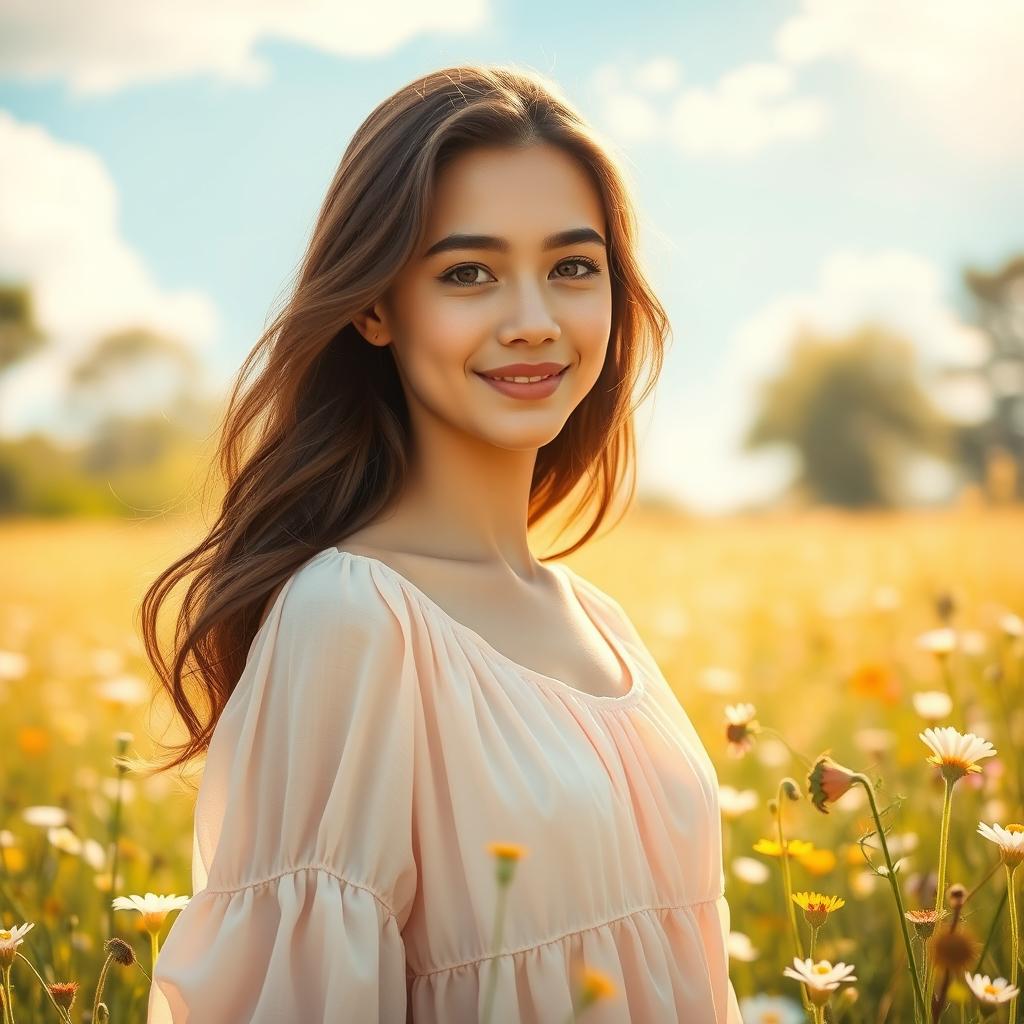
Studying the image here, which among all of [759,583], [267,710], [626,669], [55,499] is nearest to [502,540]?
[626,669]

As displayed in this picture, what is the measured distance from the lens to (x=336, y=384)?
6.31 ft

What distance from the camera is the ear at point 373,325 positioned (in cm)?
183

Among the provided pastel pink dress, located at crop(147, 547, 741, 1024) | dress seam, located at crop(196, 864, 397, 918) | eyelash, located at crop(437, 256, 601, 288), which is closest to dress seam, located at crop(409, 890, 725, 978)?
pastel pink dress, located at crop(147, 547, 741, 1024)

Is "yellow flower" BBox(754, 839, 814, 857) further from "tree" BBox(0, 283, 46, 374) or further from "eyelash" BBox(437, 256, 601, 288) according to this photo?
"tree" BBox(0, 283, 46, 374)

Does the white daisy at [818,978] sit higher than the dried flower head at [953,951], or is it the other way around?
the dried flower head at [953,951]

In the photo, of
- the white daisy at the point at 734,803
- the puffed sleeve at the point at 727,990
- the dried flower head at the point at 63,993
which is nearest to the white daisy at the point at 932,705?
the white daisy at the point at 734,803

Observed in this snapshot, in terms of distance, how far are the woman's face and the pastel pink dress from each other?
→ 309mm

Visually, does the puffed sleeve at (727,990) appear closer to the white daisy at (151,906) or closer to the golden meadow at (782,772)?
the golden meadow at (782,772)

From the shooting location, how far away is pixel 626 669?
6.50 ft

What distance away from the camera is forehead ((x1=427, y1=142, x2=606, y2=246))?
5.64 feet

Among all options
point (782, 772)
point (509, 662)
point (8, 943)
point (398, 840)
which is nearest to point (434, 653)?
point (509, 662)

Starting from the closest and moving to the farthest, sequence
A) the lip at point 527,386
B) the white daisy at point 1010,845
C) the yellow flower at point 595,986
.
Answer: the yellow flower at point 595,986 → the white daisy at point 1010,845 → the lip at point 527,386

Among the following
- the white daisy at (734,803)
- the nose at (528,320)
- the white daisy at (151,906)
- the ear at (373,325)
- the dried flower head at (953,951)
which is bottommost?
the dried flower head at (953,951)

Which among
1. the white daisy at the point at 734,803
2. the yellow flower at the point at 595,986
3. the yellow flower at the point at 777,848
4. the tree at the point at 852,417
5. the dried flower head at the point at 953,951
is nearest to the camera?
the yellow flower at the point at 595,986
